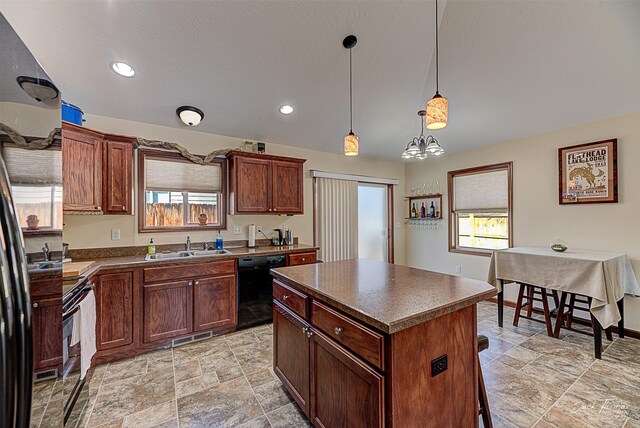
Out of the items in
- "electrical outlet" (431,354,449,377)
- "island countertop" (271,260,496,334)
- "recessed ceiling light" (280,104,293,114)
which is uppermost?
"recessed ceiling light" (280,104,293,114)

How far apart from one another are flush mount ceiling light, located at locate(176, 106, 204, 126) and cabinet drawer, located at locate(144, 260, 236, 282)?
1.63m

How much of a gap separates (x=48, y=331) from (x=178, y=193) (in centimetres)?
295

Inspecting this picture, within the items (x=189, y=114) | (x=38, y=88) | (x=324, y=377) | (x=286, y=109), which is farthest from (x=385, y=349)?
(x=189, y=114)

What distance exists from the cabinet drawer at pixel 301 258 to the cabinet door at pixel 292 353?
143 cm

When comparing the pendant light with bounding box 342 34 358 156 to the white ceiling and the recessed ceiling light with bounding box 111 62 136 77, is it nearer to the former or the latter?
the white ceiling

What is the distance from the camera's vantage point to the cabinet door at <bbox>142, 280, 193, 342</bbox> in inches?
104

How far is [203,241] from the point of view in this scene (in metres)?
3.53

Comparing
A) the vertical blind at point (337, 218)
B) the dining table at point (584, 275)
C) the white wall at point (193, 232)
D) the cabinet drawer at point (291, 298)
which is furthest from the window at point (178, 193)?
the dining table at point (584, 275)

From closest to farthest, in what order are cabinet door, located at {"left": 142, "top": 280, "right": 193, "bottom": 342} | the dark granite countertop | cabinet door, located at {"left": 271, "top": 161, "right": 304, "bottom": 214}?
the dark granite countertop, cabinet door, located at {"left": 142, "top": 280, "right": 193, "bottom": 342}, cabinet door, located at {"left": 271, "top": 161, "right": 304, "bottom": 214}

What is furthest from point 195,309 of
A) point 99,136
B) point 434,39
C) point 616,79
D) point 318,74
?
point 616,79

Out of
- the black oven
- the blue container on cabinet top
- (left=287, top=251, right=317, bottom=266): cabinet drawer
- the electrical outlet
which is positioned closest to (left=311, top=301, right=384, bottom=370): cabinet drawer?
the electrical outlet

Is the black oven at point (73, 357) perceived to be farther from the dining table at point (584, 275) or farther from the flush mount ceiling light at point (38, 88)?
the dining table at point (584, 275)

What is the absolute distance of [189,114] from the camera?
302 cm

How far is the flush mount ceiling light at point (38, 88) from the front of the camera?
676mm
